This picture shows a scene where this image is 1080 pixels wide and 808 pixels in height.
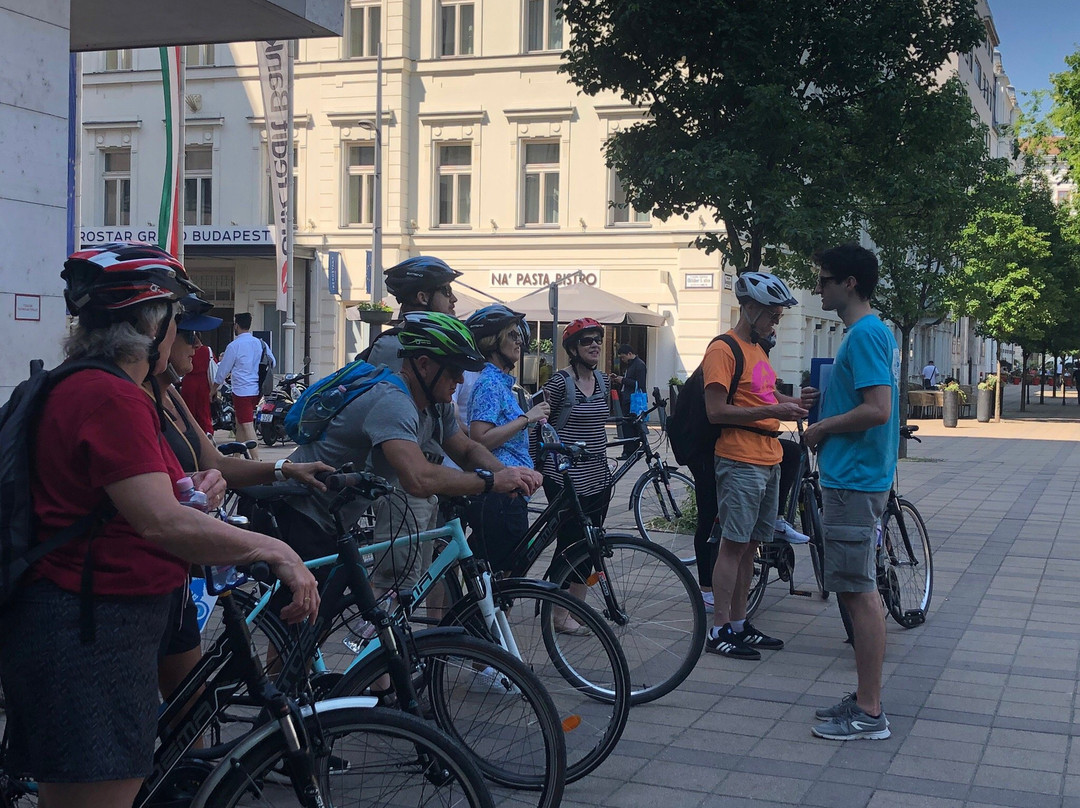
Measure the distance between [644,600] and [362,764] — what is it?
2410mm

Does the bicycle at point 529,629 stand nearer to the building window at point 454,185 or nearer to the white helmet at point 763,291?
the white helmet at point 763,291

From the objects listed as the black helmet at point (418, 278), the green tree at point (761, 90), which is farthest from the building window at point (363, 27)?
the black helmet at point (418, 278)

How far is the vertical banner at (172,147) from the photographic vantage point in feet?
37.2

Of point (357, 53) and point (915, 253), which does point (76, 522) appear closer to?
point (915, 253)

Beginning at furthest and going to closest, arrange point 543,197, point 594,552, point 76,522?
1. point 543,197
2. point 594,552
3. point 76,522

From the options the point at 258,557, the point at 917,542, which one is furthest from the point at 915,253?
the point at 258,557

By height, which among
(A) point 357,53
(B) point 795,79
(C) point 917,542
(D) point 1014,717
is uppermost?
(A) point 357,53

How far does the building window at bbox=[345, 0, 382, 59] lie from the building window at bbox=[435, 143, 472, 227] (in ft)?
10.7

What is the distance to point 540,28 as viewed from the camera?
30266 mm

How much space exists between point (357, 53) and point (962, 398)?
1828cm

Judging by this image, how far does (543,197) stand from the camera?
30.5m

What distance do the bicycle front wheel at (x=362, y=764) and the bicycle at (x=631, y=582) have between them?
2101mm

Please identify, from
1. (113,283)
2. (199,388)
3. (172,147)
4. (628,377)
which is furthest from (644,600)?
(628,377)

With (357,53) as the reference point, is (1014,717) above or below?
below
